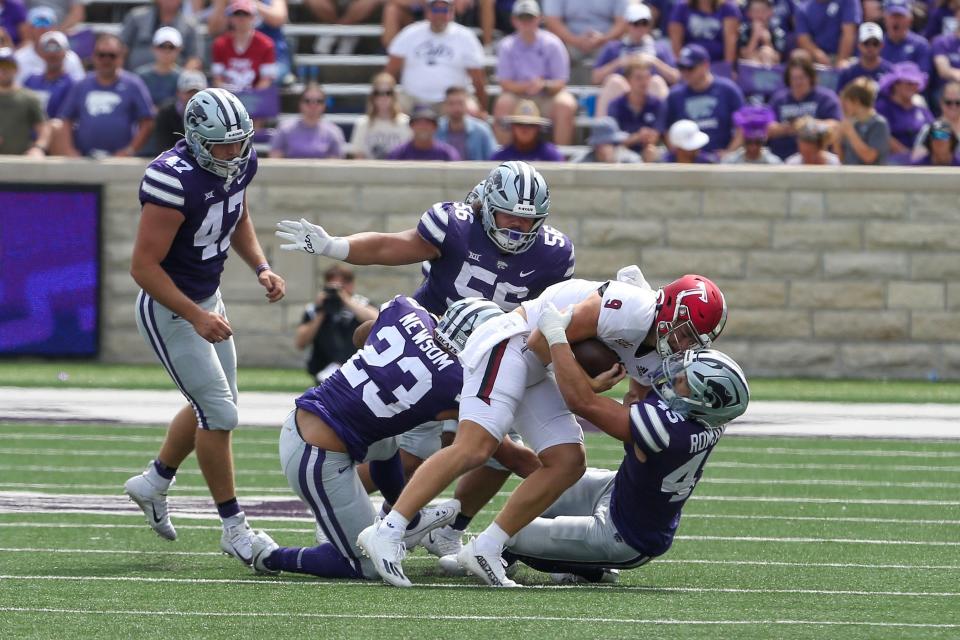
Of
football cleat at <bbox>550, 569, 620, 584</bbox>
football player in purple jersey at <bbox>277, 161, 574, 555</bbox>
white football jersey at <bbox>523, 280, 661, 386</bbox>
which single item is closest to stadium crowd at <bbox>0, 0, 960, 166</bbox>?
football player in purple jersey at <bbox>277, 161, 574, 555</bbox>

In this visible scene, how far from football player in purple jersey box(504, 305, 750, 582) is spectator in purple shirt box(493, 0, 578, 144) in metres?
8.59

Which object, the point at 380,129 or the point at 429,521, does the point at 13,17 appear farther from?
the point at 429,521

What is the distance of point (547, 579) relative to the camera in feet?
20.3

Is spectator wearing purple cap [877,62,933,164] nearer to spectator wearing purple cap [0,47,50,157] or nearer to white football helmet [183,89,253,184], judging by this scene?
spectator wearing purple cap [0,47,50,157]

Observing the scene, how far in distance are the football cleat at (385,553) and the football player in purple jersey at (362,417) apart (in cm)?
13

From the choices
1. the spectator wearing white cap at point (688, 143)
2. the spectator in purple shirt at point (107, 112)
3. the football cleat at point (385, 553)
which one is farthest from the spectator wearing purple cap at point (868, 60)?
the football cleat at point (385, 553)

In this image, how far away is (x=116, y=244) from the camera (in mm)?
13617

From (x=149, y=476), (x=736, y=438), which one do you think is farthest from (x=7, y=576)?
(x=736, y=438)

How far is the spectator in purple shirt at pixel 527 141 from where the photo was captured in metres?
13.2

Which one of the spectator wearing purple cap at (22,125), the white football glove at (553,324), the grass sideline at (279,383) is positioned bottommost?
the grass sideline at (279,383)

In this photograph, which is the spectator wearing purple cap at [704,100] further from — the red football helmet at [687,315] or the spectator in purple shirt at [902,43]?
the red football helmet at [687,315]

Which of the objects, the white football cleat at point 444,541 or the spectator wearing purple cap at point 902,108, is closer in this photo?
the white football cleat at point 444,541

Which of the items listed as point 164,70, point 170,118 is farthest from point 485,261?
point 164,70

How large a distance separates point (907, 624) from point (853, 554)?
5.02 feet
